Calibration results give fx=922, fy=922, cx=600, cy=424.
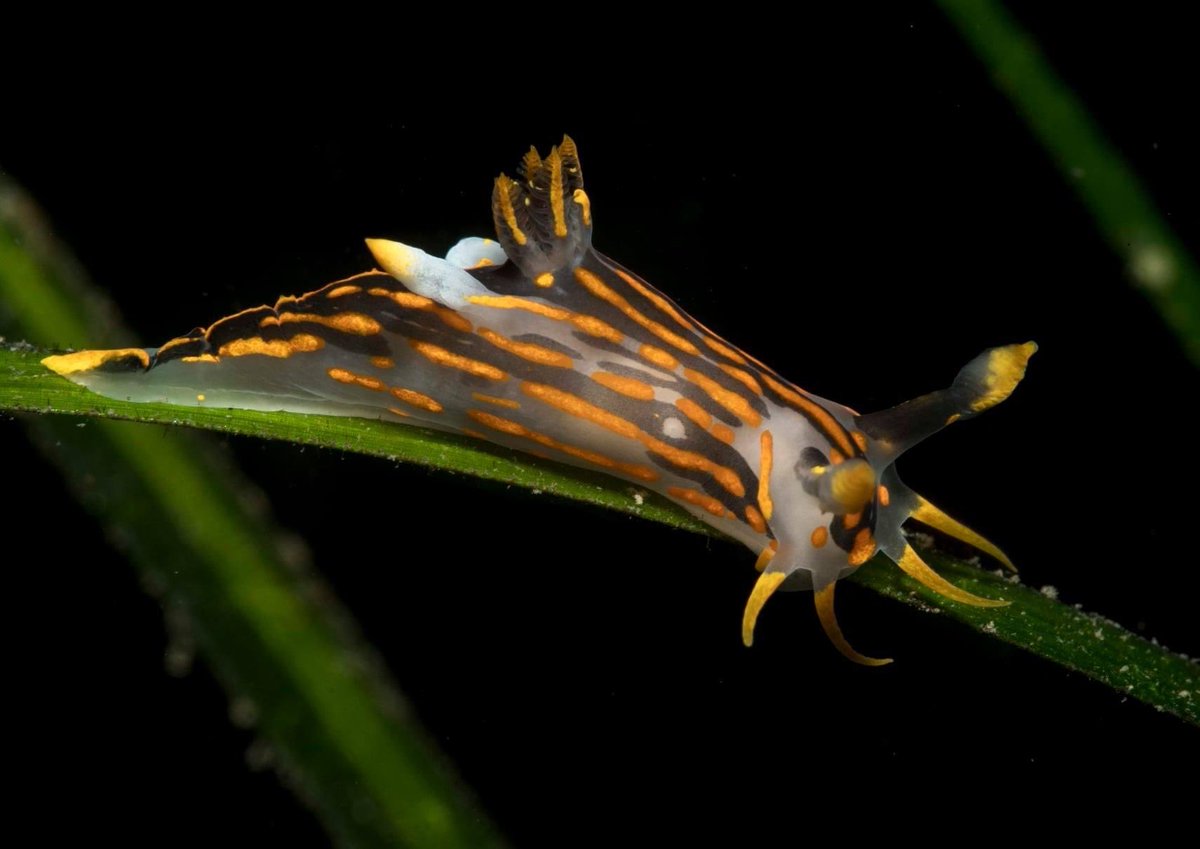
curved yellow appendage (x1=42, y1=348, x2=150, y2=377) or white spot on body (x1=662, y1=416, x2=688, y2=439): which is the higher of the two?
curved yellow appendage (x1=42, y1=348, x2=150, y2=377)

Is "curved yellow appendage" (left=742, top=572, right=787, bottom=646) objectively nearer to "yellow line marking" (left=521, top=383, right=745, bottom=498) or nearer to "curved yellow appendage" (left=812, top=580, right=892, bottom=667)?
"curved yellow appendage" (left=812, top=580, right=892, bottom=667)

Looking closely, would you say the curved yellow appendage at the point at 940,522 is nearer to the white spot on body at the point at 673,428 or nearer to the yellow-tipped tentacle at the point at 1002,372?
the yellow-tipped tentacle at the point at 1002,372

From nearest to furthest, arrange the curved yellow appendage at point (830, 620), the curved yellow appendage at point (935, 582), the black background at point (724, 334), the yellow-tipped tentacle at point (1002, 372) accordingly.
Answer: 1. the curved yellow appendage at point (935, 582)
2. the yellow-tipped tentacle at point (1002, 372)
3. the curved yellow appendage at point (830, 620)
4. the black background at point (724, 334)

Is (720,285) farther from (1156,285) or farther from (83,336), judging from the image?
(83,336)

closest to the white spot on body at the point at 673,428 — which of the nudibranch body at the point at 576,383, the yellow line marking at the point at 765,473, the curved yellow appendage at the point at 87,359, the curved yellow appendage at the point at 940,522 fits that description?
the nudibranch body at the point at 576,383

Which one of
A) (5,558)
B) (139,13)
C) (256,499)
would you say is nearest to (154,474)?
(256,499)

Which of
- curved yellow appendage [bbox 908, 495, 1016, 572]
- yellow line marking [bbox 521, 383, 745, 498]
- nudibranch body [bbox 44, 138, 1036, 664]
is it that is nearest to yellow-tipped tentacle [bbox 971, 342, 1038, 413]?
nudibranch body [bbox 44, 138, 1036, 664]
